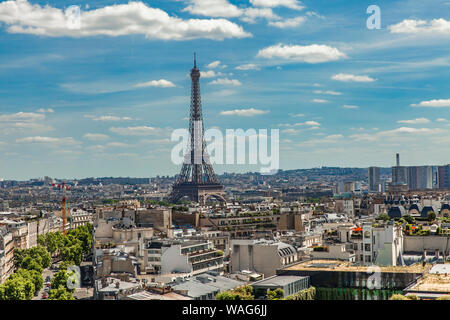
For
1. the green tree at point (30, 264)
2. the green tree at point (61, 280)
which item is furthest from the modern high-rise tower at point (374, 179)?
the green tree at point (61, 280)

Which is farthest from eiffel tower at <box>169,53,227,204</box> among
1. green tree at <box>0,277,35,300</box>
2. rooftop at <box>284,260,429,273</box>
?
rooftop at <box>284,260,429,273</box>

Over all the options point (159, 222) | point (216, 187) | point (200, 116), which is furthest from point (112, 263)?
point (216, 187)

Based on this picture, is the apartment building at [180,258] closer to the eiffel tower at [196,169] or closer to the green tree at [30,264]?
the green tree at [30,264]

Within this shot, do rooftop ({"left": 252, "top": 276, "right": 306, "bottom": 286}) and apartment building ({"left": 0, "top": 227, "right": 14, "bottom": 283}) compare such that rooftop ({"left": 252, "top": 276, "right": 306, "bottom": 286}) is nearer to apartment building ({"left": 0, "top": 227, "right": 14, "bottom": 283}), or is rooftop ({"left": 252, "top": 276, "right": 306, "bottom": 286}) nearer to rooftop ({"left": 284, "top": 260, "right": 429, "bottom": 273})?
rooftop ({"left": 284, "top": 260, "right": 429, "bottom": 273})

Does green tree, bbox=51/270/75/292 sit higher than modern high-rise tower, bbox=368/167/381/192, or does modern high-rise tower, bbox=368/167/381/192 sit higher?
modern high-rise tower, bbox=368/167/381/192

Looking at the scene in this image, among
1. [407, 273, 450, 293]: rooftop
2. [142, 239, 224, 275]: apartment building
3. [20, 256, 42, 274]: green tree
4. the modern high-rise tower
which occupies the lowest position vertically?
[20, 256, 42, 274]: green tree

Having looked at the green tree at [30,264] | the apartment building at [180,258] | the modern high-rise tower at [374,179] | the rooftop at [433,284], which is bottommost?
the green tree at [30,264]

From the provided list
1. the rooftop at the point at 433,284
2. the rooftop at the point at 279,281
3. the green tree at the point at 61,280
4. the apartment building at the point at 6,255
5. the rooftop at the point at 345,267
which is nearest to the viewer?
Result: the rooftop at the point at 433,284
